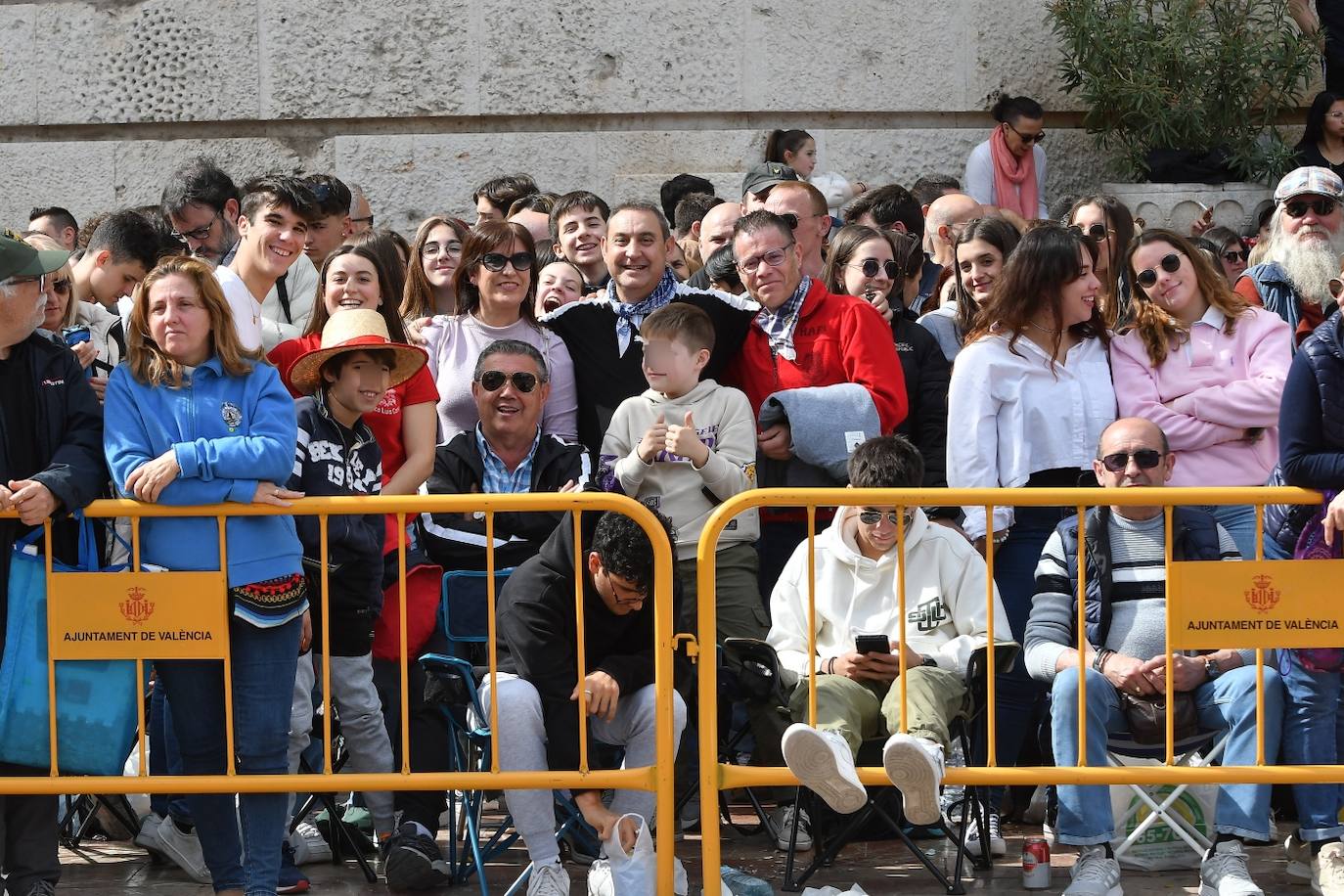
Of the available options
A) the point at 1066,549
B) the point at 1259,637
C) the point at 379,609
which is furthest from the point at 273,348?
the point at 1259,637

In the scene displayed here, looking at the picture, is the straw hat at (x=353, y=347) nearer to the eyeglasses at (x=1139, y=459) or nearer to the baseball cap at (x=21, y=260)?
the baseball cap at (x=21, y=260)

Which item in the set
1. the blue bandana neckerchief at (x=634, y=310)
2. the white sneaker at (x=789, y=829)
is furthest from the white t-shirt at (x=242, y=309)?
the white sneaker at (x=789, y=829)

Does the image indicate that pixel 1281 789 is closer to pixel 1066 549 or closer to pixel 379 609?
pixel 1066 549

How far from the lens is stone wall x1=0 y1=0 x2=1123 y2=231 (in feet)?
32.3

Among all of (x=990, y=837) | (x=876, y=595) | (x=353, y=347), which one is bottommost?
(x=990, y=837)

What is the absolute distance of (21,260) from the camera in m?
5.02

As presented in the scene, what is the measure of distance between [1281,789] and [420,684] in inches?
117

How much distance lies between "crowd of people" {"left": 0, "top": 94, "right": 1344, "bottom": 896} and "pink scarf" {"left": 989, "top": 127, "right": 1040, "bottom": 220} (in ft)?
7.73

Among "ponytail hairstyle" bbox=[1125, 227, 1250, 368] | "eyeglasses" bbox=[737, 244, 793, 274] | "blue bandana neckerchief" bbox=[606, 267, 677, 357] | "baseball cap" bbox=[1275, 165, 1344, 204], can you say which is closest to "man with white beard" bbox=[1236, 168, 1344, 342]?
"baseball cap" bbox=[1275, 165, 1344, 204]

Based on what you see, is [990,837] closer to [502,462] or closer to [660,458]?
[660,458]

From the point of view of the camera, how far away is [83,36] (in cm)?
985

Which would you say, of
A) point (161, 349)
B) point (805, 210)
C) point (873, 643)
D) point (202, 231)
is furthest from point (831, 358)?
point (202, 231)

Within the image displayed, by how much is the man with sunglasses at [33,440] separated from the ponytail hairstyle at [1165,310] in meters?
3.56

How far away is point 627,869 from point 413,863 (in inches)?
31.1
